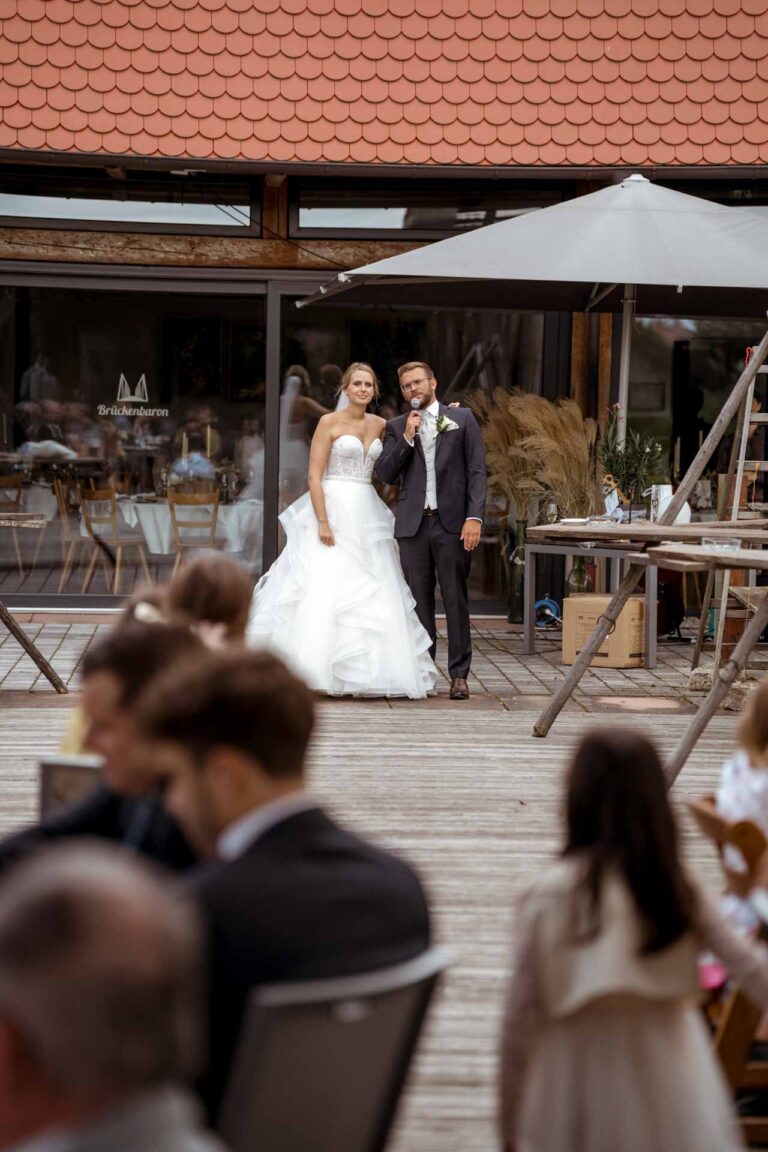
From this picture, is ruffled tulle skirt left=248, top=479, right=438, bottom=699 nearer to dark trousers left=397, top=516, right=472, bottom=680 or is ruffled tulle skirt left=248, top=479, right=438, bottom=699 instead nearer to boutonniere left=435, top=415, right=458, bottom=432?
dark trousers left=397, top=516, right=472, bottom=680

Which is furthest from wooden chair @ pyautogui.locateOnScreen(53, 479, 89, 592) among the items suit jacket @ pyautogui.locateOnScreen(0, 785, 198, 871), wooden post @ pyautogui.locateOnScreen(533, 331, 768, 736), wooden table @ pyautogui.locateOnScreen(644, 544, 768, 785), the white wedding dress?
suit jacket @ pyautogui.locateOnScreen(0, 785, 198, 871)

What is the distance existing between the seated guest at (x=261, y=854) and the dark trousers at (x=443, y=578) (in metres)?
6.37

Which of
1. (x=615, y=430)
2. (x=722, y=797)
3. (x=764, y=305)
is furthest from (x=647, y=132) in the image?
(x=722, y=797)

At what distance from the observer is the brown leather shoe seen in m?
8.74

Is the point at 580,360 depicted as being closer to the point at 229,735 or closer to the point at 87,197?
the point at 87,197

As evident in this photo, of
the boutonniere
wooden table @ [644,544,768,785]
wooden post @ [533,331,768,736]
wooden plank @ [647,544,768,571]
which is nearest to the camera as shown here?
wooden plank @ [647,544,768,571]

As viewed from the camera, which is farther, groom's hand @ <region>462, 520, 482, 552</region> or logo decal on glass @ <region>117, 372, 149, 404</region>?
logo decal on glass @ <region>117, 372, 149, 404</region>

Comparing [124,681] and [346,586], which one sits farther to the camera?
[346,586]

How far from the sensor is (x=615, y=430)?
10.2m

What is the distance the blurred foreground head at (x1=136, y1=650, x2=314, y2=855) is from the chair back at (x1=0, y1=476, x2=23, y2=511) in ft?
32.7

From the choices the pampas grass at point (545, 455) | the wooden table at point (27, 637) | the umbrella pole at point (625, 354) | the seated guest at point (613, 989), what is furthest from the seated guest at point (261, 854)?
the pampas grass at point (545, 455)

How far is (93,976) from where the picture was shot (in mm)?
1352

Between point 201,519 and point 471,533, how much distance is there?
3.90 m

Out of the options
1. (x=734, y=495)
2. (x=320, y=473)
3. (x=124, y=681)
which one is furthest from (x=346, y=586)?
(x=124, y=681)
